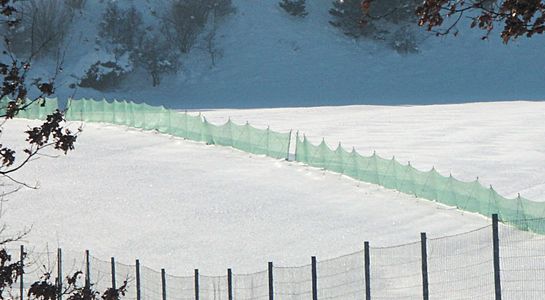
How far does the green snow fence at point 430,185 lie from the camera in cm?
2495

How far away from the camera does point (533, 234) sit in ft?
69.1

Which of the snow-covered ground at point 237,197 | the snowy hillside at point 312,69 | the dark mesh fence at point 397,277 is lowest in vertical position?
the dark mesh fence at point 397,277

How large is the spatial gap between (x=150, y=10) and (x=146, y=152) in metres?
56.0

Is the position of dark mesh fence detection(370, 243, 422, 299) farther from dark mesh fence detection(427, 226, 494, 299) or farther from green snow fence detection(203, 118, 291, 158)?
green snow fence detection(203, 118, 291, 158)

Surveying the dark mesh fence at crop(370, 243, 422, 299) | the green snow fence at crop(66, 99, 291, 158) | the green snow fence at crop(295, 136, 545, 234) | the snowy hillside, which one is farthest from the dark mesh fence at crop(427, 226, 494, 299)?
the snowy hillside

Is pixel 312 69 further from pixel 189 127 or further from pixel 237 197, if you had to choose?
pixel 237 197

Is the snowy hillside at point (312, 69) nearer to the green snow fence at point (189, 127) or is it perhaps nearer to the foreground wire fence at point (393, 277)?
the green snow fence at point (189, 127)

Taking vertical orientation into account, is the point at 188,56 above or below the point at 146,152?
above

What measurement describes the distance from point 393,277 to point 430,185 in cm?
1322

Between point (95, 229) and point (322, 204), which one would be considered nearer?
point (95, 229)

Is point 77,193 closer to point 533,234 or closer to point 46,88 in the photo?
point 533,234

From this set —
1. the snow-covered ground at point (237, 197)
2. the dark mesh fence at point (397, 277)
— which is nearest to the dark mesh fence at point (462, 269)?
the dark mesh fence at point (397, 277)

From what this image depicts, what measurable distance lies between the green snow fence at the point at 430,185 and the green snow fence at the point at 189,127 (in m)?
2.21

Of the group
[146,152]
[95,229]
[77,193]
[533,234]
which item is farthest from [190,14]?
[533,234]
